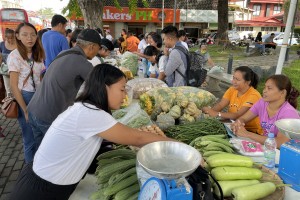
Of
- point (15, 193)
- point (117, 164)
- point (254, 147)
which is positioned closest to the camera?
point (15, 193)

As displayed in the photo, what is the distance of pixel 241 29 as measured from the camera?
38.8m

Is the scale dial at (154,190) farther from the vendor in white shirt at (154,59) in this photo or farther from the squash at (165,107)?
the vendor in white shirt at (154,59)

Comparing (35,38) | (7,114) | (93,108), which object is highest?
(35,38)

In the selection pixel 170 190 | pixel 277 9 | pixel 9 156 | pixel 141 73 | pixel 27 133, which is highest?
pixel 277 9

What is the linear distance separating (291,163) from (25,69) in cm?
295

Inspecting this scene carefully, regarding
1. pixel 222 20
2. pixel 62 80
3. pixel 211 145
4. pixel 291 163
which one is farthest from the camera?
pixel 222 20

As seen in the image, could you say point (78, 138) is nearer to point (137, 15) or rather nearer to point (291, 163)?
point (291, 163)

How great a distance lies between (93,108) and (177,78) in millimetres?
2658

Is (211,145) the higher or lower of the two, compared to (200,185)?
lower

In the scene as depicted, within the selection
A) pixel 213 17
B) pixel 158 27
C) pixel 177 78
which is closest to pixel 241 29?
pixel 213 17

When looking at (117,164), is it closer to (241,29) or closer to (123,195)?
(123,195)

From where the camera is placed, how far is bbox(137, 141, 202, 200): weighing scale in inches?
46.3

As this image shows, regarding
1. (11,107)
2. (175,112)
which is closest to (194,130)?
(175,112)

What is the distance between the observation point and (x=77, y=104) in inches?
61.0
